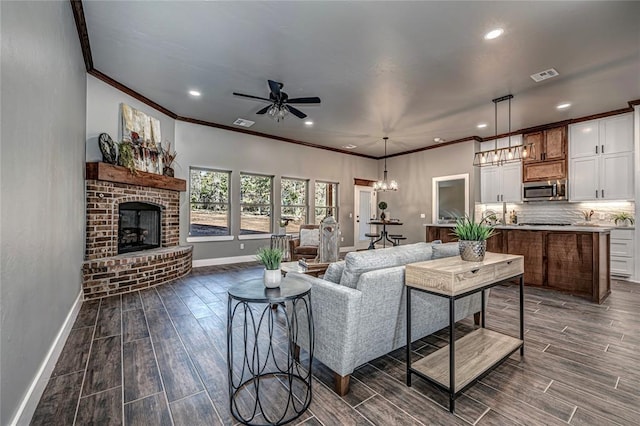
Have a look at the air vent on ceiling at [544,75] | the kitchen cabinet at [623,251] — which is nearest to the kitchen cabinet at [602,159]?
the kitchen cabinet at [623,251]

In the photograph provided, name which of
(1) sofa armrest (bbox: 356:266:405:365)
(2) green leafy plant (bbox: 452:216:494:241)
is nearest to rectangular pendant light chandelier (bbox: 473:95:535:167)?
(2) green leafy plant (bbox: 452:216:494:241)

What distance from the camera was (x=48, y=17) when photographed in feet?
6.72

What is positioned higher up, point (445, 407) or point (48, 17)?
point (48, 17)

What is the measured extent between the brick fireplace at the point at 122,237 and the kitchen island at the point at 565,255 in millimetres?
5452

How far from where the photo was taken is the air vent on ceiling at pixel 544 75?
3830 millimetres

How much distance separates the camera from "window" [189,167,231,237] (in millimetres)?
6075

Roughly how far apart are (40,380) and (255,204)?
5.24 metres

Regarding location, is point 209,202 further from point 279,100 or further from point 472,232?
point 472,232

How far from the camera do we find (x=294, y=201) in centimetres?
766

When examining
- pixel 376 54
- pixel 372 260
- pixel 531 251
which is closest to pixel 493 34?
pixel 376 54

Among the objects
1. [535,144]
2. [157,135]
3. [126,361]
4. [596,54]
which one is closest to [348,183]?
[535,144]

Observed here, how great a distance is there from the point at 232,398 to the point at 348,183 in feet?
24.3

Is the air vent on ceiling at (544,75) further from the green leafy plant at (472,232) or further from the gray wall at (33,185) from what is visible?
the gray wall at (33,185)

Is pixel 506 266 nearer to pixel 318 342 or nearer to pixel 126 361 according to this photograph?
pixel 318 342
